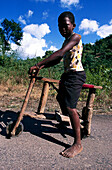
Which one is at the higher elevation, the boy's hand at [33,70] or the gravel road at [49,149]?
the boy's hand at [33,70]

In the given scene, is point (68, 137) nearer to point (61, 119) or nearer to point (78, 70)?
point (61, 119)

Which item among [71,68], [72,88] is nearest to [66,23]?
[71,68]

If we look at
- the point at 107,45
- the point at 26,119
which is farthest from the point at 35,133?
the point at 107,45

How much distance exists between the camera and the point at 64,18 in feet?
7.18

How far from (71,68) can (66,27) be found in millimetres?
566

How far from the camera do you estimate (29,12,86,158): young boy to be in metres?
2.11

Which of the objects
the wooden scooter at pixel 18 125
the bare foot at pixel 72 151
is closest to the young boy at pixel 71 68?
the bare foot at pixel 72 151

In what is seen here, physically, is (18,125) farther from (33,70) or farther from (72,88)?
(72,88)

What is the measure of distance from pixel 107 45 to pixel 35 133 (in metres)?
16.5

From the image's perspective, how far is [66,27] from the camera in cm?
223

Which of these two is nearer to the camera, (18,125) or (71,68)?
(71,68)

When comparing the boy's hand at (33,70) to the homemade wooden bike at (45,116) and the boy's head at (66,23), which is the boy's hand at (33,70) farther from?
the boy's head at (66,23)

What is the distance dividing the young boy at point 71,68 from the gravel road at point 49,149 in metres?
0.19

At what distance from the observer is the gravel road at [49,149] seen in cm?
174
